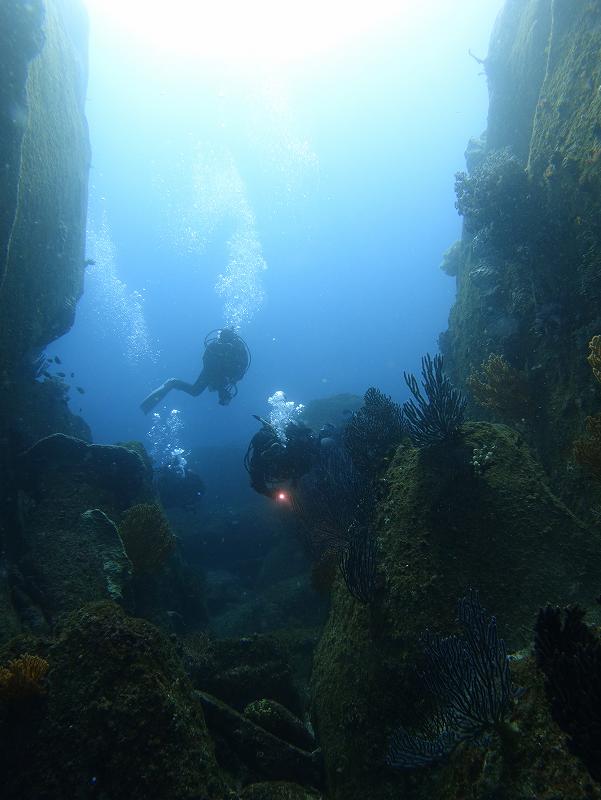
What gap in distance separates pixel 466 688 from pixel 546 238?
9366 millimetres

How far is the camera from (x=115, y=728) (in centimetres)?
313

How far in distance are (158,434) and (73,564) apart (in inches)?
4258

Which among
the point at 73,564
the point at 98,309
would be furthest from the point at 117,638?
the point at 98,309

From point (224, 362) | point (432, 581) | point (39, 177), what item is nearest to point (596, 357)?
point (432, 581)

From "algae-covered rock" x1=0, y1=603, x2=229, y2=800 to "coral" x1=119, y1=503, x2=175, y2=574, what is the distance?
477 cm

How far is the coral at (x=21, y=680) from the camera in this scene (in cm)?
325

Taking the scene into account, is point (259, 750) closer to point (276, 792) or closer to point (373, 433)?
point (276, 792)

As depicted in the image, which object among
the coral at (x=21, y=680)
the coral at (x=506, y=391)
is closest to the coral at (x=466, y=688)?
the coral at (x=21, y=680)

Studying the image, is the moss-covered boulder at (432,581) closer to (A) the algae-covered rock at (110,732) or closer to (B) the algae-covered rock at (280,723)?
(B) the algae-covered rock at (280,723)

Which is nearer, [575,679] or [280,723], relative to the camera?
[575,679]

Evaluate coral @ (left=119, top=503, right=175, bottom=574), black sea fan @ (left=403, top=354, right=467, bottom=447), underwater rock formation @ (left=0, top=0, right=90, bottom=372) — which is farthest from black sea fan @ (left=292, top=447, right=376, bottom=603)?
underwater rock formation @ (left=0, top=0, right=90, bottom=372)

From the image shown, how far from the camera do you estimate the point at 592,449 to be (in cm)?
545

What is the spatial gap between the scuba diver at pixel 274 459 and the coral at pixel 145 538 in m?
2.41

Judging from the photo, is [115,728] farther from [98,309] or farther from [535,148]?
[98,309]
